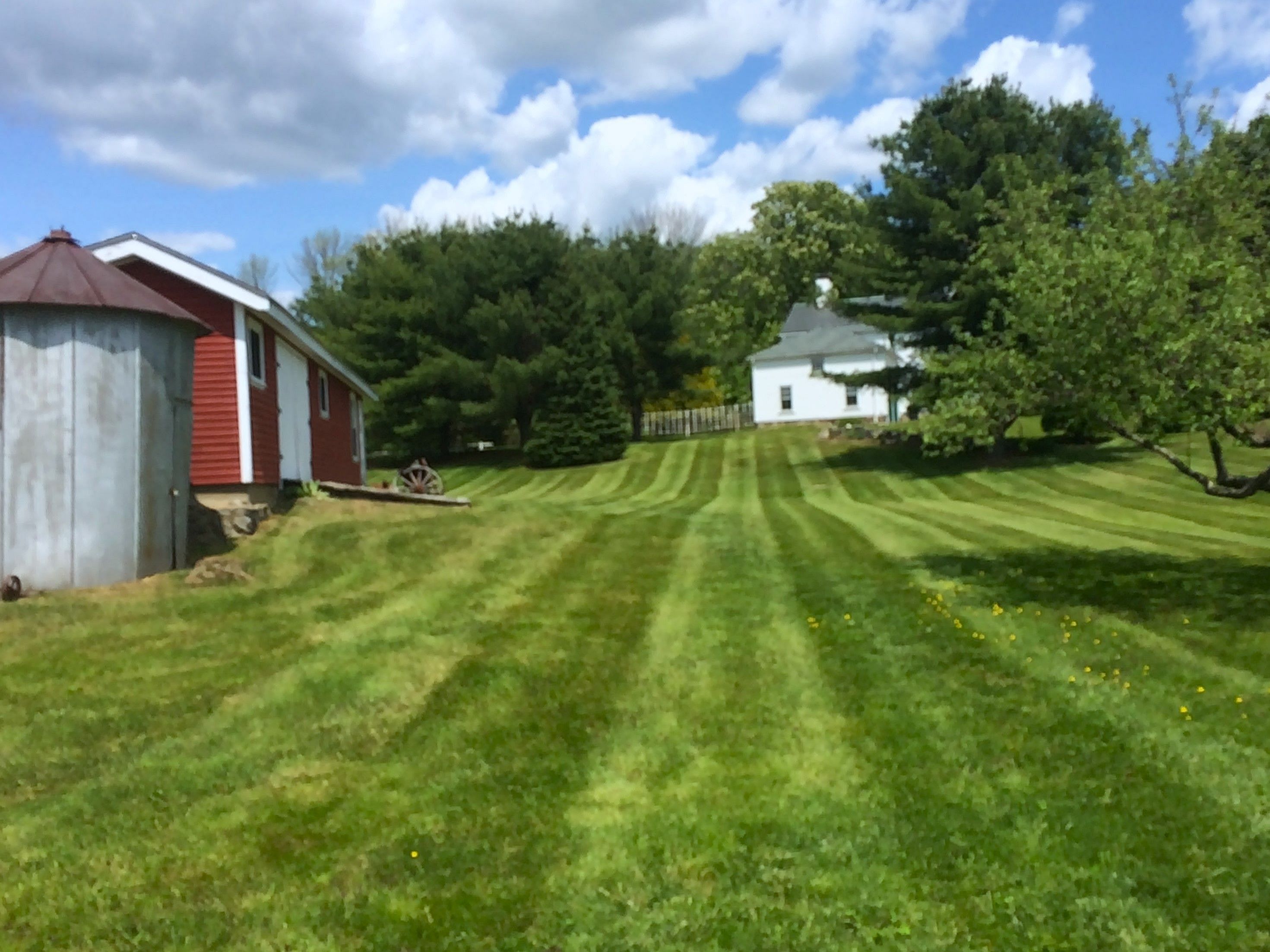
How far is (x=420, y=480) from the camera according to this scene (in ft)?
86.5

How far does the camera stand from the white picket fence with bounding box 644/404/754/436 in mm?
51281

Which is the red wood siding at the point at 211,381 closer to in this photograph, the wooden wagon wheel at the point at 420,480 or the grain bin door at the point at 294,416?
the grain bin door at the point at 294,416

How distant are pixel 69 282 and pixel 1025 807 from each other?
32.4 feet

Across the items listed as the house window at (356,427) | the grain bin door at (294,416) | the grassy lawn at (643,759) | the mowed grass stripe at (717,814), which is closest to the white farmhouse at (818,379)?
the house window at (356,427)

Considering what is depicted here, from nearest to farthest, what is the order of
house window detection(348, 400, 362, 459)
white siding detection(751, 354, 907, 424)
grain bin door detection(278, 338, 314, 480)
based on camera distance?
grain bin door detection(278, 338, 314, 480)
house window detection(348, 400, 362, 459)
white siding detection(751, 354, 907, 424)

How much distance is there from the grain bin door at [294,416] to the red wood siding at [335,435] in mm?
403

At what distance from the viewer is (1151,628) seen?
339 inches

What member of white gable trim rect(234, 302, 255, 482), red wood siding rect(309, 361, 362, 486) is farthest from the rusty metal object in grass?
white gable trim rect(234, 302, 255, 482)

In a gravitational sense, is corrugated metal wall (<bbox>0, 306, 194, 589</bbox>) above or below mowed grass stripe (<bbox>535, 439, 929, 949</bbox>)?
above

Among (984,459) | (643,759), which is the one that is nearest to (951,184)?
(984,459)

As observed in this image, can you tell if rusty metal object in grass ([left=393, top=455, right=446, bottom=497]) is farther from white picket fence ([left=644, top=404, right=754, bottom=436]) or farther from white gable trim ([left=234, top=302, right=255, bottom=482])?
white picket fence ([left=644, top=404, right=754, bottom=436])

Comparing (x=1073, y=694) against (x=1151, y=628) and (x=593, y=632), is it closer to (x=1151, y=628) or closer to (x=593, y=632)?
(x=1151, y=628)

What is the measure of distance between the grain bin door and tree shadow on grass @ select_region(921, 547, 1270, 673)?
33.9 feet

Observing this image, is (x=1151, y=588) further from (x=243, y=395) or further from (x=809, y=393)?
(x=809, y=393)
